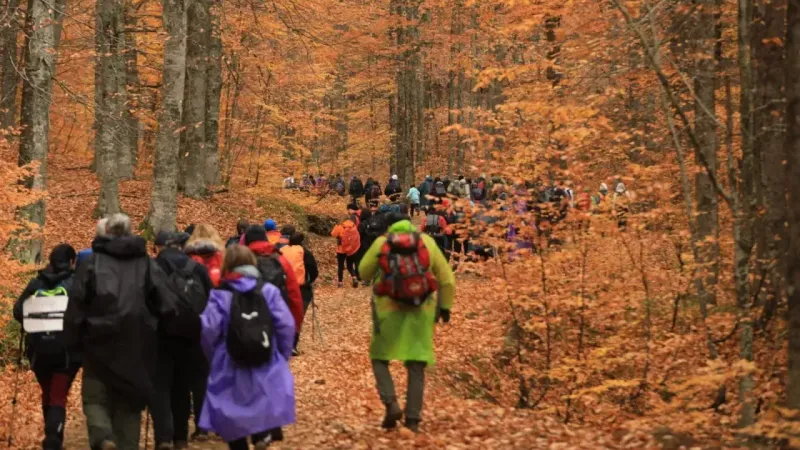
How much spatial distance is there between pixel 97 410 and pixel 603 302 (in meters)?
6.00

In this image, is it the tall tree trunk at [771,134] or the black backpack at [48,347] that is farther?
the tall tree trunk at [771,134]

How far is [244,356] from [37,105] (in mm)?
10321

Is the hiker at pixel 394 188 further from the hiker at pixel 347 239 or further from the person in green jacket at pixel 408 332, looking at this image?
the person in green jacket at pixel 408 332

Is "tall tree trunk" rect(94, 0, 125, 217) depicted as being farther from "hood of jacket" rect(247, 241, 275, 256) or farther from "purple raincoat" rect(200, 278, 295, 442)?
"purple raincoat" rect(200, 278, 295, 442)

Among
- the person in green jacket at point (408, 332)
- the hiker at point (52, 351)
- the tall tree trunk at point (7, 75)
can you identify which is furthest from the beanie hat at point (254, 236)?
the tall tree trunk at point (7, 75)

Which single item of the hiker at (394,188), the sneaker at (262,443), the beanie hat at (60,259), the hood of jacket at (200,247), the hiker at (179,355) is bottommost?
the sneaker at (262,443)

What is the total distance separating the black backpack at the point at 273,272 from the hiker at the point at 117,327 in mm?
1845

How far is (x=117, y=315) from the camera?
5777 mm

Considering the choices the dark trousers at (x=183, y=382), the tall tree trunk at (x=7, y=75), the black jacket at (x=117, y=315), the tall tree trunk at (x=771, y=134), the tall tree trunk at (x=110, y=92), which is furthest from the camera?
the tall tree trunk at (x=7, y=75)

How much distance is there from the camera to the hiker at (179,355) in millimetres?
6414

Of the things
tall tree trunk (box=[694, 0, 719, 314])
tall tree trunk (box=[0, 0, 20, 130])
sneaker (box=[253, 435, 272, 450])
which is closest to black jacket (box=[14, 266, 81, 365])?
sneaker (box=[253, 435, 272, 450])

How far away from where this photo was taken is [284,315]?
5.82m

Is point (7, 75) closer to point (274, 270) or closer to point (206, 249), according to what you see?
point (274, 270)

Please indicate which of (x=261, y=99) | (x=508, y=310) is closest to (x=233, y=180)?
(x=261, y=99)
